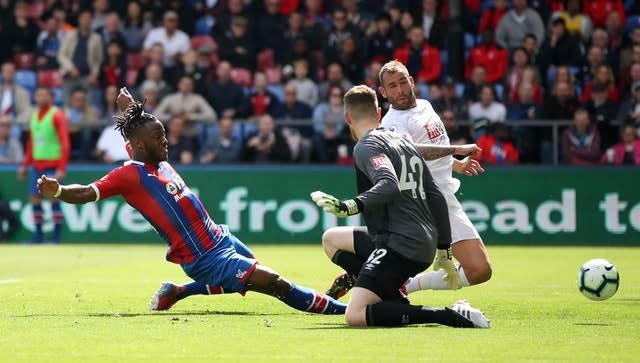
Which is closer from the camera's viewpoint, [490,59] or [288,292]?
[288,292]

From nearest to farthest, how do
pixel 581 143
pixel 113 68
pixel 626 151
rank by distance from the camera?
1. pixel 626 151
2. pixel 581 143
3. pixel 113 68

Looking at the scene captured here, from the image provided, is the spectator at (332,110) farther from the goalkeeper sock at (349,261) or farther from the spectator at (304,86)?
the goalkeeper sock at (349,261)

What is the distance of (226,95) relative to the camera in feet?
74.8

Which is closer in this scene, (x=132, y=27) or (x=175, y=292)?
(x=175, y=292)

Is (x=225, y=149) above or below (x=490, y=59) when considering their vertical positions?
below

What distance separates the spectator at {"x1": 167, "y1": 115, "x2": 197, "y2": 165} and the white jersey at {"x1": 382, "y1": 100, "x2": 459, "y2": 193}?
445 inches

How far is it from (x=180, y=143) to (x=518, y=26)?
6428mm

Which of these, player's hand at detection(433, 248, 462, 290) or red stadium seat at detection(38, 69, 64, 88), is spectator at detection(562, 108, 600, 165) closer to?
red stadium seat at detection(38, 69, 64, 88)

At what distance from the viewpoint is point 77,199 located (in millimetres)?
9914

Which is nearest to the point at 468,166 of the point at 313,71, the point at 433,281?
the point at 433,281

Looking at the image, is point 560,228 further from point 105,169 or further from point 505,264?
point 105,169

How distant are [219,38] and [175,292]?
13.6 metres

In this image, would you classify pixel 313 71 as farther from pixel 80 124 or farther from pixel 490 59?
pixel 80 124

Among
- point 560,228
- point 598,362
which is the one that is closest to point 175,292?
point 598,362
